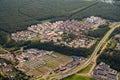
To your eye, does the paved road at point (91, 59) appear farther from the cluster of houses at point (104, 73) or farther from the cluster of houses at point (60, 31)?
the cluster of houses at point (104, 73)

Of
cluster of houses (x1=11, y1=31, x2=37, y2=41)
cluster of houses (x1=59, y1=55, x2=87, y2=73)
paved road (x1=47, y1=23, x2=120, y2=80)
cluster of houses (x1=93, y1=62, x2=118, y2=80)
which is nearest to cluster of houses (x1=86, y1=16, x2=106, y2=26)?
paved road (x1=47, y1=23, x2=120, y2=80)

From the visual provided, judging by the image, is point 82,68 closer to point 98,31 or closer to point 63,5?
point 98,31

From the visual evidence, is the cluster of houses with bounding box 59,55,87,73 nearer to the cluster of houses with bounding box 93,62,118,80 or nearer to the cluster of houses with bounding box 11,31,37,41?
the cluster of houses with bounding box 93,62,118,80

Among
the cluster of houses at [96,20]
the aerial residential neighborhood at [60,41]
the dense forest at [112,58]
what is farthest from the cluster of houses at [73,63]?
the cluster of houses at [96,20]

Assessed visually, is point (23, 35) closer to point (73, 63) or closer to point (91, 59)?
point (73, 63)

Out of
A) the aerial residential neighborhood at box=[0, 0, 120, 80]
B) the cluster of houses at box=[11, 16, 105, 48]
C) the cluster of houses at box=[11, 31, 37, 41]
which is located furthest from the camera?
the cluster of houses at box=[11, 31, 37, 41]

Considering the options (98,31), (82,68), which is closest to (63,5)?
(98,31)
